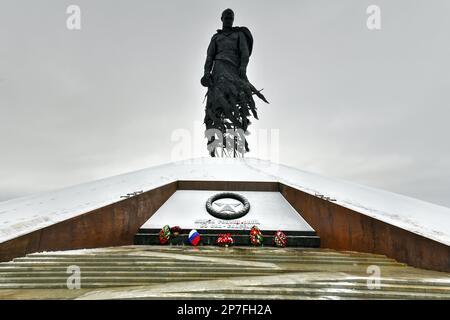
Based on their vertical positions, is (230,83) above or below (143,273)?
above

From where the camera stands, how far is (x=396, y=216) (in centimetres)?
364

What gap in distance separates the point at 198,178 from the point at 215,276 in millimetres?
3021

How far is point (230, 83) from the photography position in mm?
10008

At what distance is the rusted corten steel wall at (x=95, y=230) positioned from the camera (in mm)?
2846

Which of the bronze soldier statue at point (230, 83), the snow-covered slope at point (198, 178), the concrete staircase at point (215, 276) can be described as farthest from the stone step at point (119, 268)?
the bronze soldier statue at point (230, 83)

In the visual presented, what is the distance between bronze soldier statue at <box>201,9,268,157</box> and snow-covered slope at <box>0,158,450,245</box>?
4.14 metres

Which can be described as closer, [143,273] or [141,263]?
[143,273]

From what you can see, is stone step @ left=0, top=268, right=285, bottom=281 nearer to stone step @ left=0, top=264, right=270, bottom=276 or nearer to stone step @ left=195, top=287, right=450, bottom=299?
stone step @ left=0, top=264, right=270, bottom=276

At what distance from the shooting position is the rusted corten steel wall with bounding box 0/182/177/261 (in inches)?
112

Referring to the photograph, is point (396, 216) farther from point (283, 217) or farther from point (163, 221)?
point (163, 221)

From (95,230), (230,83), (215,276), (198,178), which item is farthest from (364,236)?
(230,83)

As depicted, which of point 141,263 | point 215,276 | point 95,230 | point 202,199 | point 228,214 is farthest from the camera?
point 202,199

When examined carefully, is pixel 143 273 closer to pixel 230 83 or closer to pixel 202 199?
pixel 202 199
